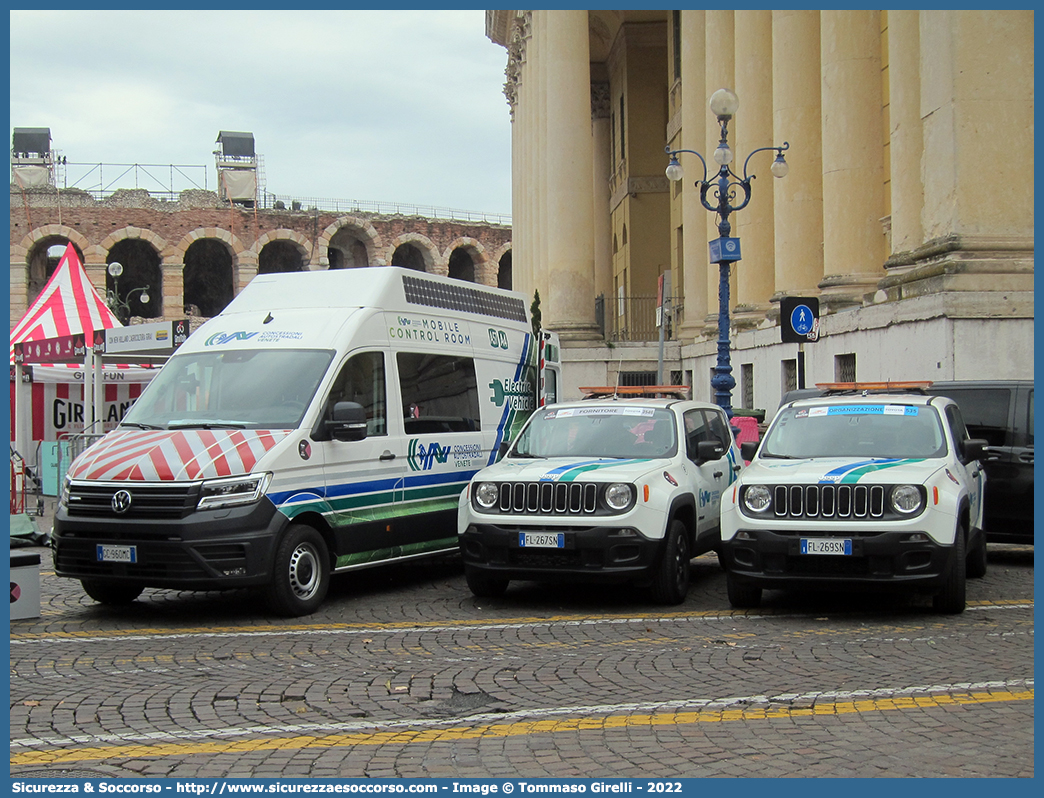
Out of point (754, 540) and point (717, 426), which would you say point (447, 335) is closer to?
point (717, 426)

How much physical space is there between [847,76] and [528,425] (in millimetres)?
11476

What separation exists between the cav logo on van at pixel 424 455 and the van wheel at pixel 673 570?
252 centimetres

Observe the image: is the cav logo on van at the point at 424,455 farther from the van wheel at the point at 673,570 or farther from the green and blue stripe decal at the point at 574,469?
the van wheel at the point at 673,570

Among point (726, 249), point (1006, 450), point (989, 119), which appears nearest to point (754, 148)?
point (726, 249)

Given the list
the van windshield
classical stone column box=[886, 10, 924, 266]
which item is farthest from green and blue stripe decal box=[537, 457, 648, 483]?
classical stone column box=[886, 10, 924, 266]

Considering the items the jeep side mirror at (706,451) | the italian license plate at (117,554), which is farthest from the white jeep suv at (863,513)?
the italian license plate at (117,554)

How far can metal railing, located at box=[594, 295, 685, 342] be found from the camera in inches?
1391

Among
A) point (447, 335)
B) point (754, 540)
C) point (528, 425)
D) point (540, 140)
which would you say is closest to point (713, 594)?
point (754, 540)

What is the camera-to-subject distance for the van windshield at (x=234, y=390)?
9523mm

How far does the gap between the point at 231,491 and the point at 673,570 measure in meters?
3.64

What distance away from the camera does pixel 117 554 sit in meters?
8.89

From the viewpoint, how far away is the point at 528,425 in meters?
11.2

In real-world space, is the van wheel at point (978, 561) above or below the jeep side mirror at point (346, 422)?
below

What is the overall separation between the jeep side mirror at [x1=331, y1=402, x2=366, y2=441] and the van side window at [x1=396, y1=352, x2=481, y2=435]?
105cm
